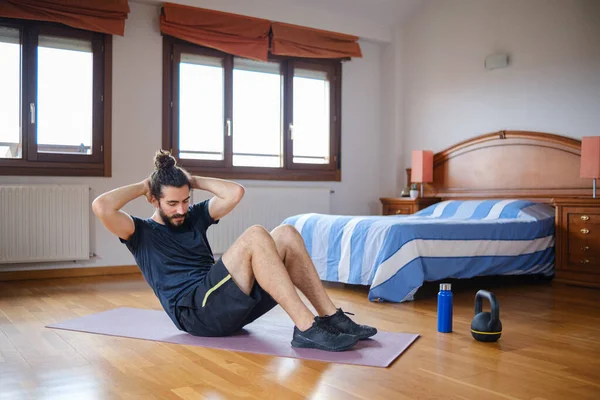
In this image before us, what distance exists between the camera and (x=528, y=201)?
191 inches

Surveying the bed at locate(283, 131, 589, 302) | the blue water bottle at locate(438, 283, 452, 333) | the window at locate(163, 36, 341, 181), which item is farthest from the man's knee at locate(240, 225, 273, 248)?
the window at locate(163, 36, 341, 181)

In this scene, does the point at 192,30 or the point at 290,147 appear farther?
the point at 290,147

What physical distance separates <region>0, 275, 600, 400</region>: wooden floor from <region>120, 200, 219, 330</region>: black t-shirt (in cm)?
A: 24

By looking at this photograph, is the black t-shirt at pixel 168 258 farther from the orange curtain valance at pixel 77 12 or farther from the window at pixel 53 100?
the orange curtain valance at pixel 77 12

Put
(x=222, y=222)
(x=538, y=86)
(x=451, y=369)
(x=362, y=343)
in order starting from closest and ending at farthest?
(x=451, y=369) < (x=362, y=343) < (x=538, y=86) < (x=222, y=222)

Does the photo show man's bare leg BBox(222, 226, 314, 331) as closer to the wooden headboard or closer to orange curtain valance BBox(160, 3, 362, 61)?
the wooden headboard

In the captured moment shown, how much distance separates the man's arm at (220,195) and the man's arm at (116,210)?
27 cm

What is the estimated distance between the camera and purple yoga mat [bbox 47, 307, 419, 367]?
236 centimetres

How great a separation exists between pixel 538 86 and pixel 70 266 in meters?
4.11

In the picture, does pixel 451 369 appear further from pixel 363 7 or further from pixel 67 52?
pixel 363 7

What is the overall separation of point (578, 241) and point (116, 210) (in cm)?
336

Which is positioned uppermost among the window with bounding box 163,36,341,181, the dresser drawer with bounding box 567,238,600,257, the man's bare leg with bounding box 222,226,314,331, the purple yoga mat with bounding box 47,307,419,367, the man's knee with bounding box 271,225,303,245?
the window with bounding box 163,36,341,181

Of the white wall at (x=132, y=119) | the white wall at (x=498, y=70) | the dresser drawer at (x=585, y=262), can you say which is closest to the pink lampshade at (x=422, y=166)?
the white wall at (x=498, y=70)

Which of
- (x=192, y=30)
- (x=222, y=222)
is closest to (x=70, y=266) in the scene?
(x=222, y=222)
